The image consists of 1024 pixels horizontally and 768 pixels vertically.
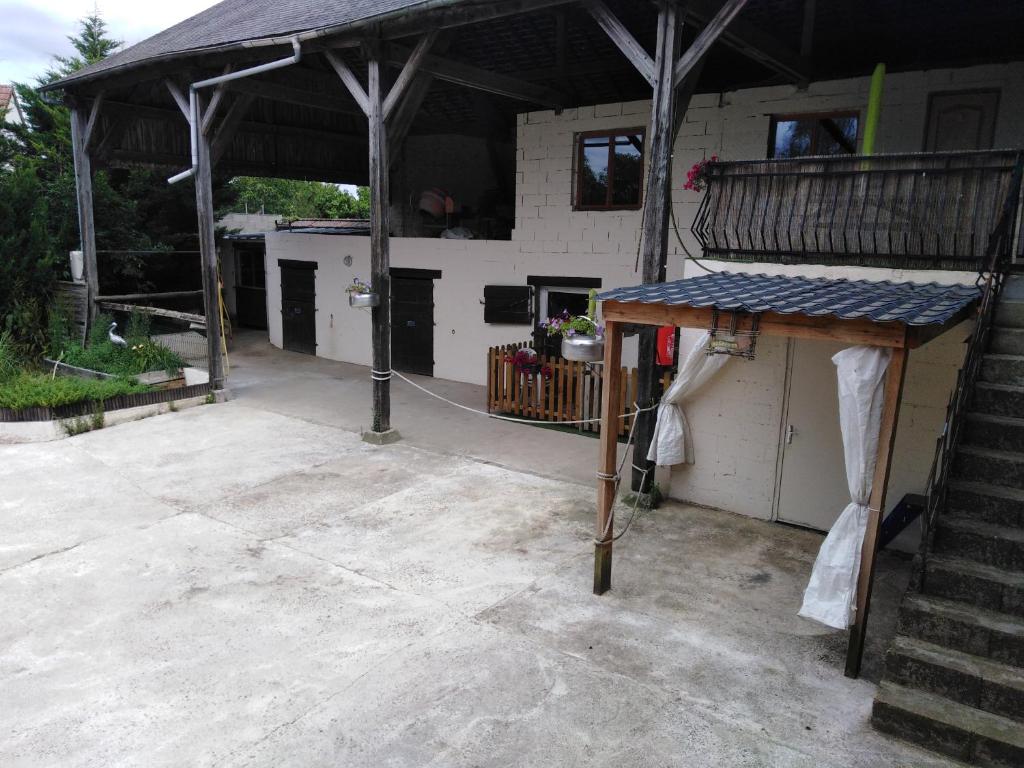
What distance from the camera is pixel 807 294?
5.18 metres

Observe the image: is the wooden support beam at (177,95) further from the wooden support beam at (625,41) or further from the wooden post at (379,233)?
the wooden support beam at (625,41)

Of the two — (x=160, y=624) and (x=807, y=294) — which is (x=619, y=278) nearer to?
(x=807, y=294)

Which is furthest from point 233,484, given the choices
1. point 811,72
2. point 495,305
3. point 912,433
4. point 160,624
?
point 811,72

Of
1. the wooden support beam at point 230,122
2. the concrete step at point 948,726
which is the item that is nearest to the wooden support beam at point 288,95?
the wooden support beam at point 230,122

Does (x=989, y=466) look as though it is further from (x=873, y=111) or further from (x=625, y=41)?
(x=625, y=41)

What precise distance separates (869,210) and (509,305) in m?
6.96

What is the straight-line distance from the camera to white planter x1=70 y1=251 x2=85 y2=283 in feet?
42.8

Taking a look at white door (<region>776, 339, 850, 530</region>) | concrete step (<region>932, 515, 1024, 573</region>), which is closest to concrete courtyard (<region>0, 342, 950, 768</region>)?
white door (<region>776, 339, 850, 530</region>)

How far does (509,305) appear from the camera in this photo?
12453mm

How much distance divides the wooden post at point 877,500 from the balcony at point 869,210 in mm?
1996

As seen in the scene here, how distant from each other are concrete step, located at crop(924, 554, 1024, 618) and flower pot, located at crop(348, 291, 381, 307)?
22.8ft

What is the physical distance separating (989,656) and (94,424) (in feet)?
34.3

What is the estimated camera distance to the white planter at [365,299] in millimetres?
9275

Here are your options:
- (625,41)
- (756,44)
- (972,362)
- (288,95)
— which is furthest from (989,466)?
(288,95)
